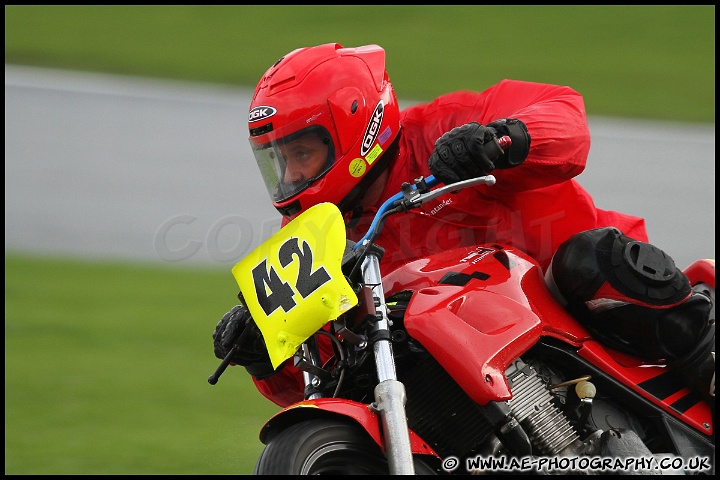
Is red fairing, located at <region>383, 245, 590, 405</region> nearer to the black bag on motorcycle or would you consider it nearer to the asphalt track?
the black bag on motorcycle

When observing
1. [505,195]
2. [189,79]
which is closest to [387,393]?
[505,195]

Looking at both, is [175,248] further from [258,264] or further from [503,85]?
[503,85]

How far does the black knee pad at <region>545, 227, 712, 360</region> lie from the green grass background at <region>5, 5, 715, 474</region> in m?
1.71

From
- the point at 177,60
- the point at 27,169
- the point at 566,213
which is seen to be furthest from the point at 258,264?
the point at 177,60

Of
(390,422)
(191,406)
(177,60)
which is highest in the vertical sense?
(177,60)

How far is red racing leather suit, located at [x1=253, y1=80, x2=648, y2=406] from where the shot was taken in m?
3.74

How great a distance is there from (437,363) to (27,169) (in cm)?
704

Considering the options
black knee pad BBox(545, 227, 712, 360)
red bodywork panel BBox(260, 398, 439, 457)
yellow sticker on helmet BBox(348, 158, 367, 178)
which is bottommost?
red bodywork panel BBox(260, 398, 439, 457)

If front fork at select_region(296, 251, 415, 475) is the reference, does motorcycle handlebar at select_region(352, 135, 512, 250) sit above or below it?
above

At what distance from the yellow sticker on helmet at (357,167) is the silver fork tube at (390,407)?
2.44 feet

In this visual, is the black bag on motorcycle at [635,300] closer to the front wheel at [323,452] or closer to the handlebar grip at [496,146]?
the handlebar grip at [496,146]

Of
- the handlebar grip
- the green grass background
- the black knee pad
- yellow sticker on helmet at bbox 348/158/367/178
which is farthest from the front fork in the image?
the green grass background

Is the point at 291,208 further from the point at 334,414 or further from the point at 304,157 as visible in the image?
the point at 334,414

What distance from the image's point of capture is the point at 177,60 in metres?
12.2
